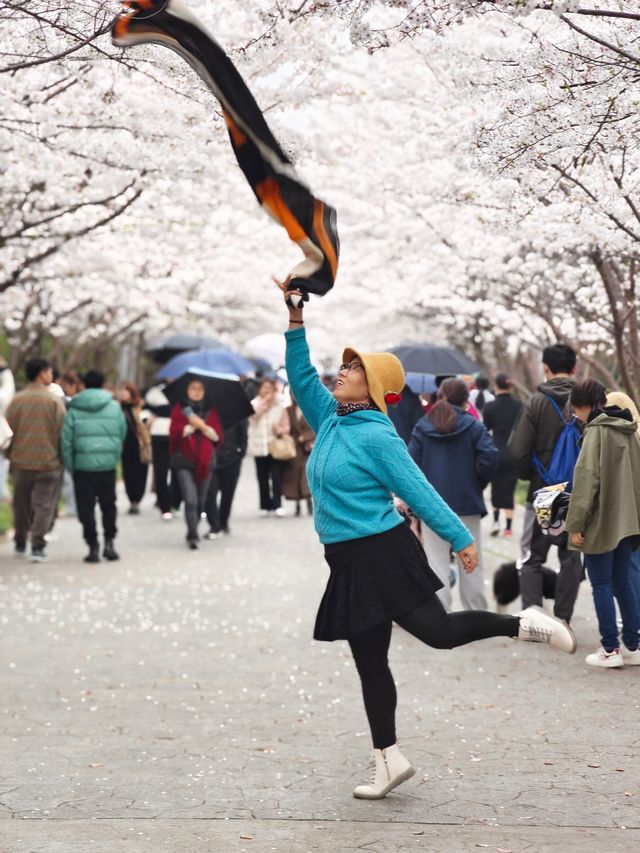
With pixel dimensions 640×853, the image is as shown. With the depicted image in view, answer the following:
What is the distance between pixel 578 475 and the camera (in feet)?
25.3

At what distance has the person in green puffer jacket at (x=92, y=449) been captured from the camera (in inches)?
535

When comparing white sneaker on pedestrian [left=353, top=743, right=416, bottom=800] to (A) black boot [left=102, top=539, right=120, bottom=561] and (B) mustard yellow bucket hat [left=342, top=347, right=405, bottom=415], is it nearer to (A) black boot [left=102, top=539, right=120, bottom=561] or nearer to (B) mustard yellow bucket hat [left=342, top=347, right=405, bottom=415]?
(B) mustard yellow bucket hat [left=342, top=347, right=405, bottom=415]

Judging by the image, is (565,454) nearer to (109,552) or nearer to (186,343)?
(109,552)

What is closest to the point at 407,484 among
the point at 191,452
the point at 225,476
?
the point at 191,452

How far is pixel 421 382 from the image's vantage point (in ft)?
38.3

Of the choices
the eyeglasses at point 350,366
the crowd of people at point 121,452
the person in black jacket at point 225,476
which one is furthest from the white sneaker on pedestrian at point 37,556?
the eyeglasses at point 350,366

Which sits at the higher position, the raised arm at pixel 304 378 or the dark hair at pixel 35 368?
the dark hair at pixel 35 368

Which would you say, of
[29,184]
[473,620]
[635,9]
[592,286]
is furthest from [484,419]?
[473,620]

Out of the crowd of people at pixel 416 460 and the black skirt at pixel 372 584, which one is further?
the crowd of people at pixel 416 460

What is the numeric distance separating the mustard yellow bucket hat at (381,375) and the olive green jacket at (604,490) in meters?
2.41

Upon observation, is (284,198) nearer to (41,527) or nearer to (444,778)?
(444,778)

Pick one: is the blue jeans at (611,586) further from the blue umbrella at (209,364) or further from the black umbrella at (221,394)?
the blue umbrella at (209,364)

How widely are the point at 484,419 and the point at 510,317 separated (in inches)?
320

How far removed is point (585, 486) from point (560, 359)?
1536 mm
